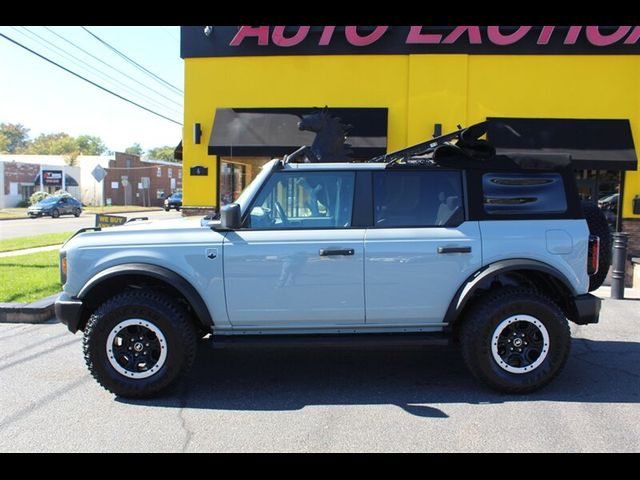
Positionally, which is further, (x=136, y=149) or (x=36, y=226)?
(x=136, y=149)

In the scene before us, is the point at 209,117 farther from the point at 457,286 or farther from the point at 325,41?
the point at 457,286

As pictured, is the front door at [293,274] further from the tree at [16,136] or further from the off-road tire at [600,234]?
the tree at [16,136]

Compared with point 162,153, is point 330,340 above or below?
below

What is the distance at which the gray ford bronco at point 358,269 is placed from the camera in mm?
4223

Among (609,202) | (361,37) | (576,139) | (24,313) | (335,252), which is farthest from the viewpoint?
(609,202)

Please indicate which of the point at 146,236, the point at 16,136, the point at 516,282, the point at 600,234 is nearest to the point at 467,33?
the point at 600,234

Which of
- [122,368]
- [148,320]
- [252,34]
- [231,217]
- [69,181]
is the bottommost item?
[122,368]

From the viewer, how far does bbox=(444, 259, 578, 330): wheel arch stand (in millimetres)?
4230

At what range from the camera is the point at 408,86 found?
12.0 metres

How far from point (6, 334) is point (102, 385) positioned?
2695 millimetres

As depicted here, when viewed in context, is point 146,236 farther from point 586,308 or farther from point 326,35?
point 326,35

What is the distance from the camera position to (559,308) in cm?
442

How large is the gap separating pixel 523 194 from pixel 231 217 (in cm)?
248
